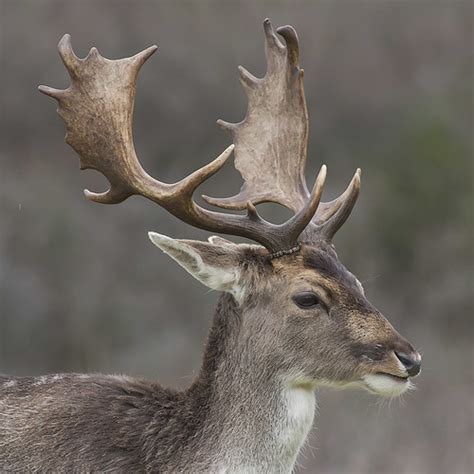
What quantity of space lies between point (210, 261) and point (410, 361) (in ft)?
3.94

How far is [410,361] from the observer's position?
7180 mm

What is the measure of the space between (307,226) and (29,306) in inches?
604

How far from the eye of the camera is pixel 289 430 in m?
7.20

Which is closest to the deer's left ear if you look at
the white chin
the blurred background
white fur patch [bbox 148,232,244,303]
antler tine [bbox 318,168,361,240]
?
white fur patch [bbox 148,232,244,303]

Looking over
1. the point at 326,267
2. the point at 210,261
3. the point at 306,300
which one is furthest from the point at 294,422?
the point at 210,261

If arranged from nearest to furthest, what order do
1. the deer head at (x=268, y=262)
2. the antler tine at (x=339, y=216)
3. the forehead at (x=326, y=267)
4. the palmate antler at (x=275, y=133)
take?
the deer head at (x=268, y=262), the forehead at (x=326, y=267), the antler tine at (x=339, y=216), the palmate antler at (x=275, y=133)

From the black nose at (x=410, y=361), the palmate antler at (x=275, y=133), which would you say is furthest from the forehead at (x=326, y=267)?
the palmate antler at (x=275, y=133)

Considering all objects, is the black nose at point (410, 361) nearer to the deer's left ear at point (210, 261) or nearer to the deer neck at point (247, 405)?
the deer neck at point (247, 405)

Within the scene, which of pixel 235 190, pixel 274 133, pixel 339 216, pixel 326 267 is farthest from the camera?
pixel 235 190

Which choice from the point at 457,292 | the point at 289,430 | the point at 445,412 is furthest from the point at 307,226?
the point at 457,292

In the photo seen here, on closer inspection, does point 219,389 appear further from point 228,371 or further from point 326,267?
point 326,267

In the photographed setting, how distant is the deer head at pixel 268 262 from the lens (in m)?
7.24

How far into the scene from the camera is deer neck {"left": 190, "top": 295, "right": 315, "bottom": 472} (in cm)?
720

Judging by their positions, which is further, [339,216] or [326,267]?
[339,216]
